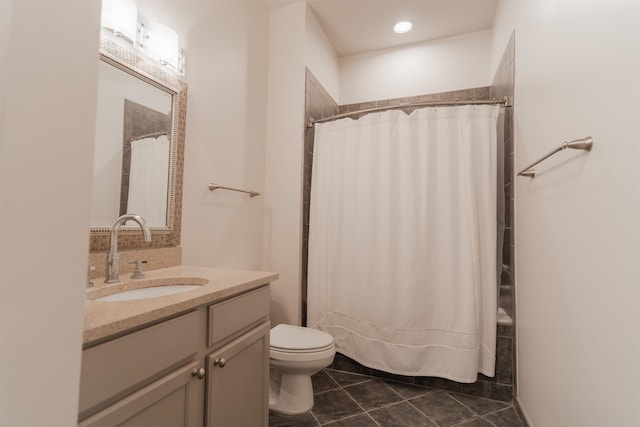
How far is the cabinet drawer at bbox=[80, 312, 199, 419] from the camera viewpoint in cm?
67

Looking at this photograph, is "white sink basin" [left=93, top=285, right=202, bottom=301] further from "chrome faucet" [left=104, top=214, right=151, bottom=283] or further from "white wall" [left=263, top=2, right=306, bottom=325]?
"white wall" [left=263, top=2, right=306, bottom=325]

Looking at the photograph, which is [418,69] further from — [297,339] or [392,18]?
[297,339]

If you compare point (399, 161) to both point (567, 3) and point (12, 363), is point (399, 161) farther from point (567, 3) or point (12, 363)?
point (12, 363)

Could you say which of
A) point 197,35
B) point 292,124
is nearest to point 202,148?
point 197,35

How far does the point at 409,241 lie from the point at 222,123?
4.50ft

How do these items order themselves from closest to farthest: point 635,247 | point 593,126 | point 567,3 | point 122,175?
point 635,247
point 593,126
point 567,3
point 122,175

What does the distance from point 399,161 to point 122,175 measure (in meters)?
1.58

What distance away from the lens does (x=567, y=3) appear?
44.7 inches

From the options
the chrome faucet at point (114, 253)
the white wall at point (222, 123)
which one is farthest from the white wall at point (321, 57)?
the chrome faucet at point (114, 253)

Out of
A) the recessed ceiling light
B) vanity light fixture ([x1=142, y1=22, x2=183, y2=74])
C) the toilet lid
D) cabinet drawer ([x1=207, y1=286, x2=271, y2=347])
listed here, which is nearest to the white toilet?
the toilet lid

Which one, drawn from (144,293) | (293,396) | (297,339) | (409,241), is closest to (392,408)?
(293,396)

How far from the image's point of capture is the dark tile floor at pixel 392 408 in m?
1.67

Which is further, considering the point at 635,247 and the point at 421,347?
the point at 421,347

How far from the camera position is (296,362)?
167cm
